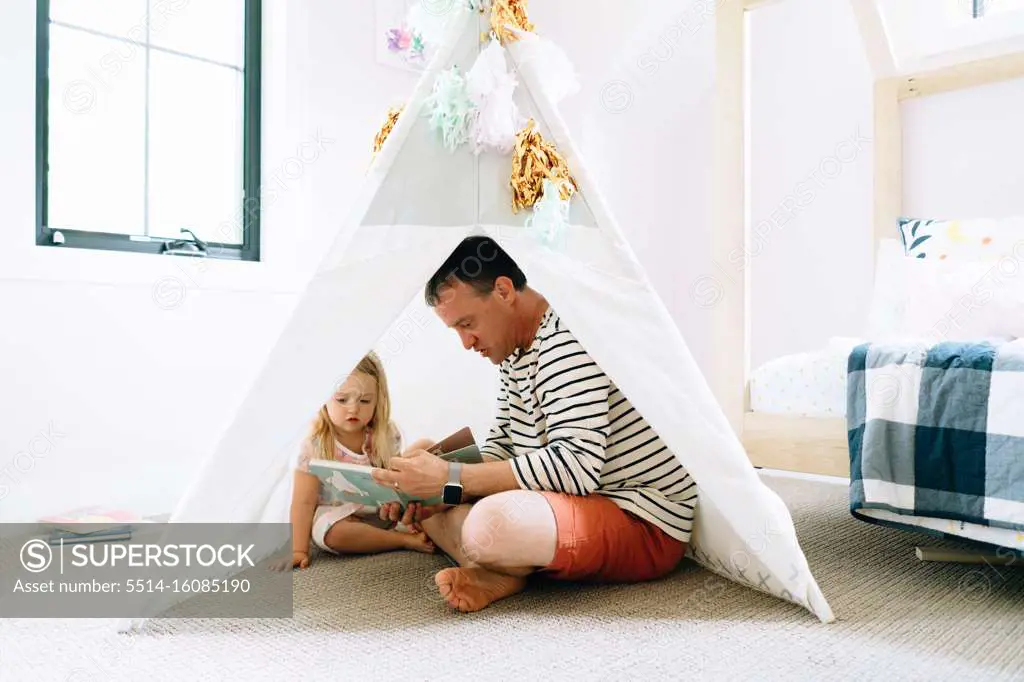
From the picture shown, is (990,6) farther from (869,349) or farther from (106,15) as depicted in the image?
(106,15)

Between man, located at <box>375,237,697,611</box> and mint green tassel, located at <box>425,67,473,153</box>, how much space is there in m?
0.22

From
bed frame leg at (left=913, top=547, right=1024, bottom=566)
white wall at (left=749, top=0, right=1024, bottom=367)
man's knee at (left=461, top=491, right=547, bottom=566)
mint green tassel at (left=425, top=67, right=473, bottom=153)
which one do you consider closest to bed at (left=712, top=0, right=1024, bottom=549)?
white wall at (left=749, top=0, right=1024, bottom=367)

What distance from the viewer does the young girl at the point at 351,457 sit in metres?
1.66

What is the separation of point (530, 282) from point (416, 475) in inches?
14.5

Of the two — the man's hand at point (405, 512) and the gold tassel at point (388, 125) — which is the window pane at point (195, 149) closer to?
the gold tassel at point (388, 125)

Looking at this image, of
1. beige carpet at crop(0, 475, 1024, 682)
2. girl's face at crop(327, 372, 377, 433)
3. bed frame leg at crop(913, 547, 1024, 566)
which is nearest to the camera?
beige carpet at crop(0, 475, 1024, 682)

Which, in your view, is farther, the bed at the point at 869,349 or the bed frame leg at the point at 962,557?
the bed frame leg at the point at 962,557

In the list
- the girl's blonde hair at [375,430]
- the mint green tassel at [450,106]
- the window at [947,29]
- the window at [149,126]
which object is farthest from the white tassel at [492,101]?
the window at [947,29]

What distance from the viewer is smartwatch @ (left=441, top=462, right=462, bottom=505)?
136 centimetres

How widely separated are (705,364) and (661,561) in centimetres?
187

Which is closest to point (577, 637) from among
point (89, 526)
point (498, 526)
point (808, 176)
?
point (498, 526)

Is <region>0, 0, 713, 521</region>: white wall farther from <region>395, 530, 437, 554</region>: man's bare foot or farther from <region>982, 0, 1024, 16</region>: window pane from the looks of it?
<region>982, 0, 1024, 16</region>: window pane

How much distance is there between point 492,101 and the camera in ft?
4.21

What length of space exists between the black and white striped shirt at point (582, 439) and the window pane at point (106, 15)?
1.60 metres
